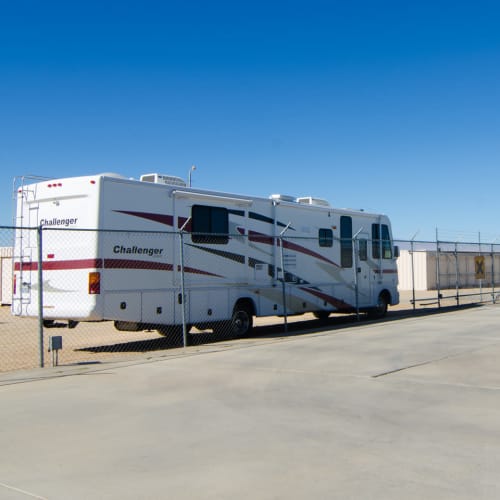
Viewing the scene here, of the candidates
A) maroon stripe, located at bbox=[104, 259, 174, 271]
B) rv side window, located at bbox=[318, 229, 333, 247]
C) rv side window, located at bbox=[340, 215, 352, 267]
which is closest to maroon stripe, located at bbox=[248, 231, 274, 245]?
rv side window, located at bbox=[318, 229, 333, 247]

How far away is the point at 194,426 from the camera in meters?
6.27

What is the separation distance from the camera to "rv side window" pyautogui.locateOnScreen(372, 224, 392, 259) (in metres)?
18.1

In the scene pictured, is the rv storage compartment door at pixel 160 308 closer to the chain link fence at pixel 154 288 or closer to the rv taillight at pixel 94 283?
the chain link fence at pixel 154 288

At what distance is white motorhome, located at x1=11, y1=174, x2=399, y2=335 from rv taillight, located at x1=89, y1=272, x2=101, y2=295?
0.02 m

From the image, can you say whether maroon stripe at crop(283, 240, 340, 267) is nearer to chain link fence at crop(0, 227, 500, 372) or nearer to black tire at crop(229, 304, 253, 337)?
chain link fence at crop(0, 227, 500, 372)

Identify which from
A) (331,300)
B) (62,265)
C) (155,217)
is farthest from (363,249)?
(62,265)

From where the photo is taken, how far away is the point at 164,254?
1231 centimetres

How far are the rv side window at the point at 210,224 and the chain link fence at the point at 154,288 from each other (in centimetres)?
6

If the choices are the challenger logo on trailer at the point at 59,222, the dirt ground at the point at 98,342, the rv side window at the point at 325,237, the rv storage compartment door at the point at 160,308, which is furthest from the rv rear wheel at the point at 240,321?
the challenger logo on trailer at the point at 59,222

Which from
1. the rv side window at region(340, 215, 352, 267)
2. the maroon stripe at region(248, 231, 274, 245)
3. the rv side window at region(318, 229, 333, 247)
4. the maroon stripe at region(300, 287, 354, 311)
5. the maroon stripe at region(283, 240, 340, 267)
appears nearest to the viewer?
the maroon stripe at region(248, 231, 274, 245)

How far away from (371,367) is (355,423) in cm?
319

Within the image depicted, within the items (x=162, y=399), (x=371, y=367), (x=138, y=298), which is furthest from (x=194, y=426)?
(x=138, y=298)

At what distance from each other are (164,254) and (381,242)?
8156mm

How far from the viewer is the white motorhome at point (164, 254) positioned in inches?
446
